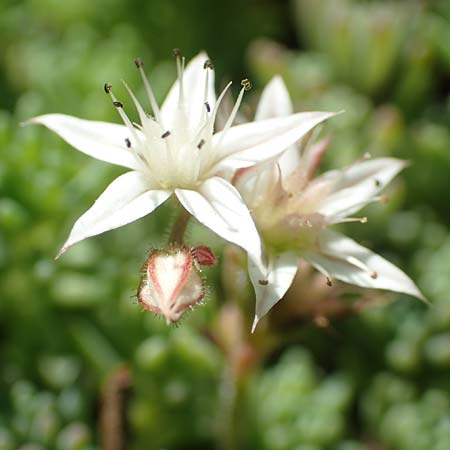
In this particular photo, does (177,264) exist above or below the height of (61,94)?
above

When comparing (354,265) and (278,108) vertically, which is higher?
(278,108)

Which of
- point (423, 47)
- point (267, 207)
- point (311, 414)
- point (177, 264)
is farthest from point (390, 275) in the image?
point (423, 47)

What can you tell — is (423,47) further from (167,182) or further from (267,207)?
(167,182)

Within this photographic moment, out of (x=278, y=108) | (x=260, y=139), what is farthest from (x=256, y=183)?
(x=278, y=108)

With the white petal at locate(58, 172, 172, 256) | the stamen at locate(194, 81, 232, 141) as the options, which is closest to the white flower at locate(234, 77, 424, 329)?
the stamen at locate(194, 81, 232, 141)

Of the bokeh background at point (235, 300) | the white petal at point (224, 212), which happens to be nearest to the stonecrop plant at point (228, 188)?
the white petal at point (224, 212)

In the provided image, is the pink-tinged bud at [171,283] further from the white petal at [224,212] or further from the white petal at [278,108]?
the white petal at [278,108]

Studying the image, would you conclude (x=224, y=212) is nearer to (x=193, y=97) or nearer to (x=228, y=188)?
(x=228, y=188)
